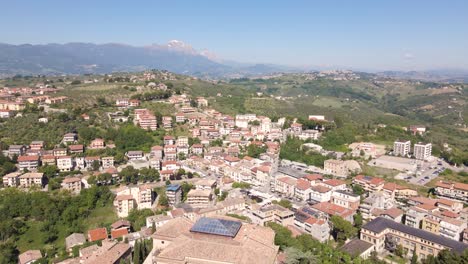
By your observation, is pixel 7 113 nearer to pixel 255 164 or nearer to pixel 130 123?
pixel 130 123

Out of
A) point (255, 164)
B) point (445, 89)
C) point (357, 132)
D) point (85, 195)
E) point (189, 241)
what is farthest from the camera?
point (445, 89)

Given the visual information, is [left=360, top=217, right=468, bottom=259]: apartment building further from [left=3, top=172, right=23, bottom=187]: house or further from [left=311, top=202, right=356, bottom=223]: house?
[left=3, top=172, right=23, bottom=187]: house

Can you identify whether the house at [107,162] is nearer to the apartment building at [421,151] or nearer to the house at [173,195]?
the house at [173,195]

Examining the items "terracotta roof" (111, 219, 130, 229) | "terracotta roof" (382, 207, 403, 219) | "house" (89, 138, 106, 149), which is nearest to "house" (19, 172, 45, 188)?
"house" (89, 138, 106, 149)

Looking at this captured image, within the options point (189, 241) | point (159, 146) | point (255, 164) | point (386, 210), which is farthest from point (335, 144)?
point (189, 241)

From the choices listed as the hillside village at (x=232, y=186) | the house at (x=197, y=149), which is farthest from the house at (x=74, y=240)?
the house at (x=197, y=149)

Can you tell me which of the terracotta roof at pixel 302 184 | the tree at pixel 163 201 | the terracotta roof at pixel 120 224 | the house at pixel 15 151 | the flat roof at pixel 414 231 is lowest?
the terracotta roof at pixel 120 224
